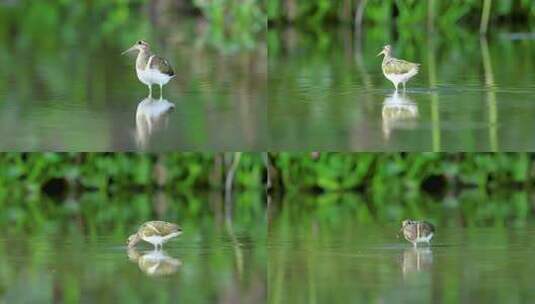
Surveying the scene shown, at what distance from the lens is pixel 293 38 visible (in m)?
8.52

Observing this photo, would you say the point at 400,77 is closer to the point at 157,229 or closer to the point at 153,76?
the point at 153,76

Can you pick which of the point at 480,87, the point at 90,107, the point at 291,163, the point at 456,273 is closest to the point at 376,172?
the point at 291,163

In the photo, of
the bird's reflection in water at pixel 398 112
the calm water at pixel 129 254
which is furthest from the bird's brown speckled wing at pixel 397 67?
the calm water at pixel 129 254

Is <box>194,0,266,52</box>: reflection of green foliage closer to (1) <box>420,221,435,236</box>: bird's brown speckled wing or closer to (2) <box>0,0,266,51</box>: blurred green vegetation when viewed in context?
(2) <box>0,0,266,51</box>: blurred green vegetation

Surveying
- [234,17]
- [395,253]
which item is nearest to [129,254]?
[395,253]

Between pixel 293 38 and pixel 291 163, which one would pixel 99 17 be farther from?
pixel 291 163

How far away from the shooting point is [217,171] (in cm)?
747

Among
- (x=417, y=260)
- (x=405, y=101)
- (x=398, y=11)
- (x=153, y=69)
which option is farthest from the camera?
(x=398, y=11)

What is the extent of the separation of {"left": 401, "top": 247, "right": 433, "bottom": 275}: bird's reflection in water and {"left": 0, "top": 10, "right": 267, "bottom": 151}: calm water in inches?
26.4

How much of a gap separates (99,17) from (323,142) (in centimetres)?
402

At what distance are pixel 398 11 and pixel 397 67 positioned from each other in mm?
2792

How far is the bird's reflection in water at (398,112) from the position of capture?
5.93m

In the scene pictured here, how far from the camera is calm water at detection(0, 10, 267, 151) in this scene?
5969mm

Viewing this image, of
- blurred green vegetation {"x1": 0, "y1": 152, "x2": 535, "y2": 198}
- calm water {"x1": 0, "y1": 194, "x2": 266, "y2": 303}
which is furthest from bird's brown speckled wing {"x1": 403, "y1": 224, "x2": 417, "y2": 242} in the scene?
blurred green vegetation {"x1": 0, "y1": 152, "x2": 535, "y2": 198}
